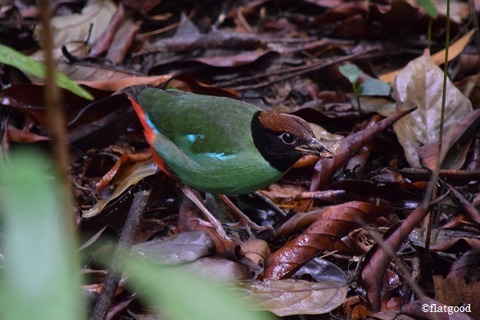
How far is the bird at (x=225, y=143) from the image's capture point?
12.4 feet

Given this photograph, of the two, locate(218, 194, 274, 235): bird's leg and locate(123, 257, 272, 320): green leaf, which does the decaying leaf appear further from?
locate(123, 257, 272, 320): green leaf

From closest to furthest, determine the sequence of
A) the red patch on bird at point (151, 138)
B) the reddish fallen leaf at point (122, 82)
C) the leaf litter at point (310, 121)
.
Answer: the leaf litter at point (310, 121)
the red patch on bird at point (151, 138)
the reddish fallen leaf at point (122, 82)

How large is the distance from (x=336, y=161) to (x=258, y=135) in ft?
2.21

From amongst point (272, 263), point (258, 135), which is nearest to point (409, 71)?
point (258, 135)

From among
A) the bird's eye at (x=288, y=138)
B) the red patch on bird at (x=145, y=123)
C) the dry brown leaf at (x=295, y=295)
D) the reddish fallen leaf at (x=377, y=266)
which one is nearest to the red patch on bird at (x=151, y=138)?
the red patch on bird at (x=145, y=123)

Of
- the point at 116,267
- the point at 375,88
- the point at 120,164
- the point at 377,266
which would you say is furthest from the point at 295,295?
the point at 375,88

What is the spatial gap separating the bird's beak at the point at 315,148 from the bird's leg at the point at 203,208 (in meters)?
0.68

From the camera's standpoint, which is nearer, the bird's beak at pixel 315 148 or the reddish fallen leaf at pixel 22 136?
the bird's beak at pixel 315 148

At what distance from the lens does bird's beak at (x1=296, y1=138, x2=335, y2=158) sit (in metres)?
3.75

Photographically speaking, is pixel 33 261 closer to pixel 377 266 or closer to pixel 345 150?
pixel 377 266

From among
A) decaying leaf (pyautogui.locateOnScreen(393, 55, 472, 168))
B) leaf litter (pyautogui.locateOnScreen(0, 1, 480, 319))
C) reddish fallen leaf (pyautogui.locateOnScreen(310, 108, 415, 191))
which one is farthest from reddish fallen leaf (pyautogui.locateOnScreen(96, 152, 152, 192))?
decaying leaf (pyautogui.locateOnScreen(393, 55, 472, 168))

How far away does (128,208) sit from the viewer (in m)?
4.01

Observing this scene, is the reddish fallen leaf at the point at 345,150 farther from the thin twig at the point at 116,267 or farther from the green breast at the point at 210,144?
the thin twig at the point at 116,267

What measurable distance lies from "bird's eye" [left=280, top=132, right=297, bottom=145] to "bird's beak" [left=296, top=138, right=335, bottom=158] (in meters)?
0.05
